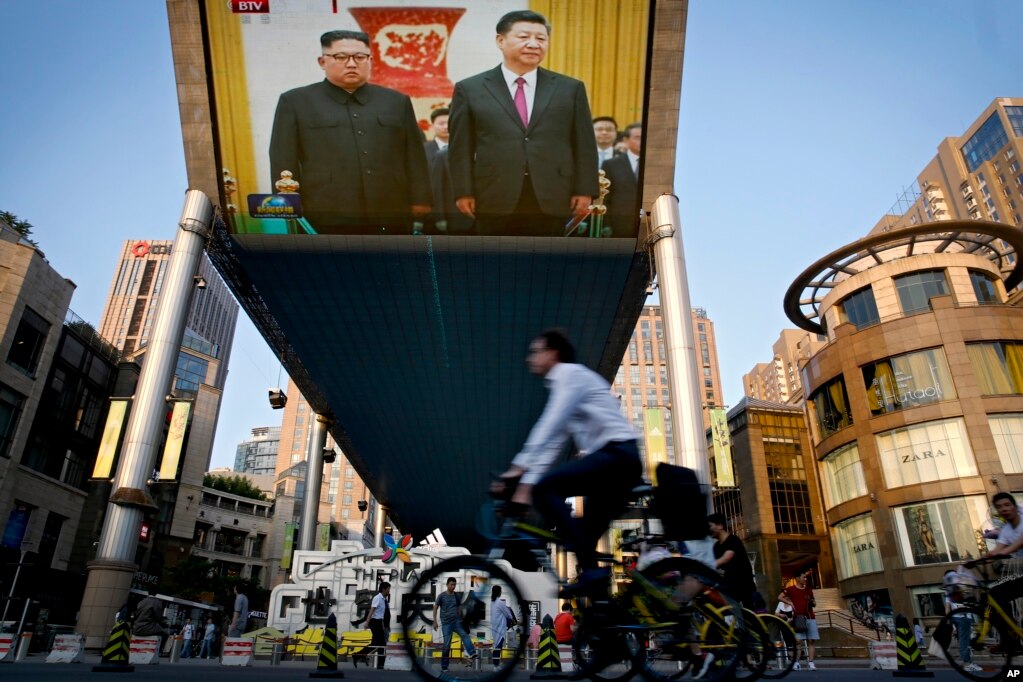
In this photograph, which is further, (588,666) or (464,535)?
(464,535)

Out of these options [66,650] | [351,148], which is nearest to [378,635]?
[66,650]

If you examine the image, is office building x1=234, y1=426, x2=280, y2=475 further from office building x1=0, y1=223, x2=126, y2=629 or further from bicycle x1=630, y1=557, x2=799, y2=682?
bicycle x1=630, y1=557, x2=799, y2=682

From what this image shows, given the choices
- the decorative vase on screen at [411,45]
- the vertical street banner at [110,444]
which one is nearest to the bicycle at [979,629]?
the decorative vase on screen at [411,45]

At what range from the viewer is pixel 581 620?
3.74 meters

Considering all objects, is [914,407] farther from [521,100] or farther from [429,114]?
[429,114]

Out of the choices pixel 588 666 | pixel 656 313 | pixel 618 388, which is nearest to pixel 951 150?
pixel 656 313

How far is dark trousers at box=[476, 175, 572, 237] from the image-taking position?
66.1 feet

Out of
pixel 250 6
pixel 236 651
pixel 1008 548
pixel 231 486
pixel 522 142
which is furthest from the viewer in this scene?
pixel 231 486

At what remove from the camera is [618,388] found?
100062 mm

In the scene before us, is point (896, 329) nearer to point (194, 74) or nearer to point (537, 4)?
point (537, 4)

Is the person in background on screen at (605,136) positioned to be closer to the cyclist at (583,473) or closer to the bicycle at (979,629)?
the bicycle at (979,629)

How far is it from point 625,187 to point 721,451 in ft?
28.8

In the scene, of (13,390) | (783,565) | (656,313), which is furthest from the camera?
(656,313)

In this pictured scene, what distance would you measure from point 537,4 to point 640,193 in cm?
602
